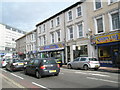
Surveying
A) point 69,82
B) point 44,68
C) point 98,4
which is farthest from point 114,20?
point 69,82

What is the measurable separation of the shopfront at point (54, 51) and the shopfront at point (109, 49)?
8.78m

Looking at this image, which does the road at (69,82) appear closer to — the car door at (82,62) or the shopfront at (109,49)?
the car door at (82,62)

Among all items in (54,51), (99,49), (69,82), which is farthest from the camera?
(54,51)

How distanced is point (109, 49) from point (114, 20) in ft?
12.4

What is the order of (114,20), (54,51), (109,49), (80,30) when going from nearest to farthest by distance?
(114,20) < (109,49) < (80,30) < (54,51)

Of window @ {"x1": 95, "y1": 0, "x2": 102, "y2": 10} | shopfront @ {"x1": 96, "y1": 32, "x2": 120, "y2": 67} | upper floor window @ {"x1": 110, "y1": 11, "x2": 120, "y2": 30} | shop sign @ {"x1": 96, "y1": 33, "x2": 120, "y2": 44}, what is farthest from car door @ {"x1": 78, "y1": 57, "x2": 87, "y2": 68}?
window @ {"x1": 95, "y1": 0, "x2": 102, "y2": 10}

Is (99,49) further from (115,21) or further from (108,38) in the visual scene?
(115,21)

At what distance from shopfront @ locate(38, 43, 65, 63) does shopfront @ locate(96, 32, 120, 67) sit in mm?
8784

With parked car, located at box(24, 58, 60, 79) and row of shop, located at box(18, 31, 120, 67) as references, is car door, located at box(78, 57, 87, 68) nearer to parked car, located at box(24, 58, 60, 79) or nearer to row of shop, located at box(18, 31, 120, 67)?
row of shop, located at box(18, 31, 120, 67)

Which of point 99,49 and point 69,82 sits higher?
point 99,49

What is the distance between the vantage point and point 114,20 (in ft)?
54.9

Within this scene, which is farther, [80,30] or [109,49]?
[80,30]

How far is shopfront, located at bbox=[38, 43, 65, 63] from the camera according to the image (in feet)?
84.6

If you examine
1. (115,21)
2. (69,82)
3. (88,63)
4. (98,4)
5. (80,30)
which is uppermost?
(98,4)
